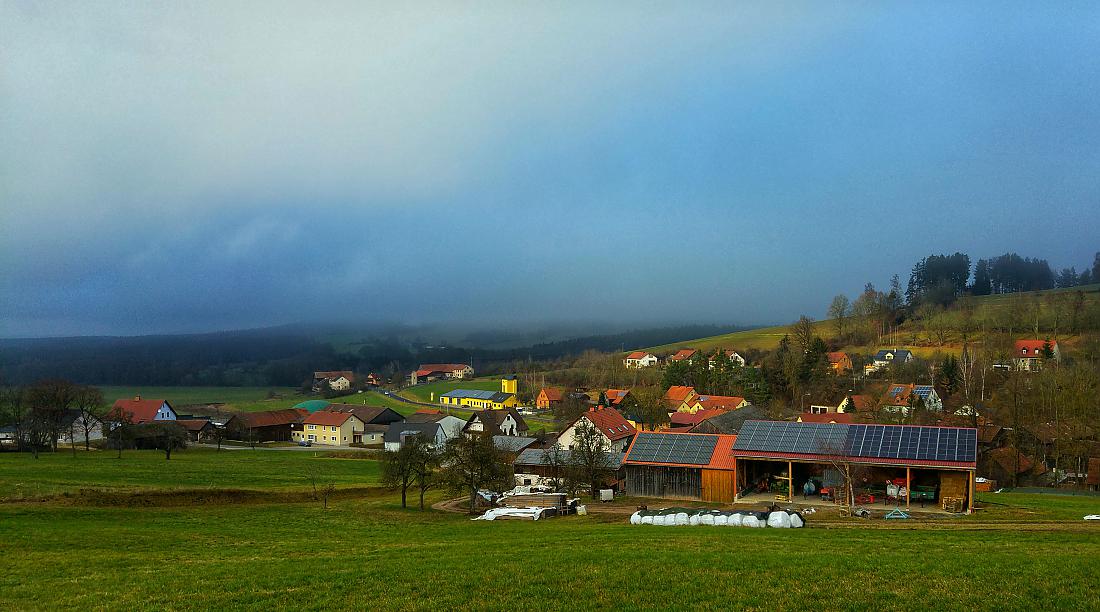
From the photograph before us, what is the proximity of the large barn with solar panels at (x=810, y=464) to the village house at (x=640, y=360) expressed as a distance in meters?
105

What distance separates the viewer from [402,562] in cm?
1719

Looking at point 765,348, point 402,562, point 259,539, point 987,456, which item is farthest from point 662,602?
point 765,348

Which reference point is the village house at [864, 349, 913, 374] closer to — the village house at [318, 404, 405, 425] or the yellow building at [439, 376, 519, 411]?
the yellow building at [439, 376, 519, 411]

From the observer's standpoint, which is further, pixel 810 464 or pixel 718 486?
pixel 810 464

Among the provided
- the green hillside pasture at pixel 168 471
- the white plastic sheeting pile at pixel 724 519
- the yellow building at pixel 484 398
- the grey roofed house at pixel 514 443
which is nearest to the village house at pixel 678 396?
the yellow building at pixel 484 398

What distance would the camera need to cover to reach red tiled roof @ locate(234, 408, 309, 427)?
8900 centimetres

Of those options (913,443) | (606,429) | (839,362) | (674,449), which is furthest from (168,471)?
(839,362)

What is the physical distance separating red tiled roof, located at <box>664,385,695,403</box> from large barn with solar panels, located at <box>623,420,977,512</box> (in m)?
55.0

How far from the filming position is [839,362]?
113m

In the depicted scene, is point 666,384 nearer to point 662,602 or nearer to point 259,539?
point 259,539

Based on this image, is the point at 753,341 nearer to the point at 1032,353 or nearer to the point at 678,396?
the point at 1032,353

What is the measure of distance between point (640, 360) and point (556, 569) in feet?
472

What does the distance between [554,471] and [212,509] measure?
66.7ft

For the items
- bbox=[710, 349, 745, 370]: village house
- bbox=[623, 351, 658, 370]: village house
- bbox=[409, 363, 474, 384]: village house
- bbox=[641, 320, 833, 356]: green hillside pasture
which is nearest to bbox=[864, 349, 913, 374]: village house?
bbox=[710, 349, 745, 370]: village house
